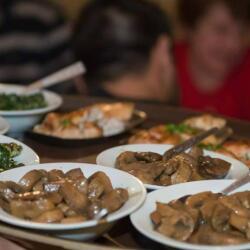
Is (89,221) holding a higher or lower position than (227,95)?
higher

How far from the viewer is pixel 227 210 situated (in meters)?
1.37

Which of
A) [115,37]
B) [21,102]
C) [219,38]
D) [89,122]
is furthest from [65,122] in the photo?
[219,38]

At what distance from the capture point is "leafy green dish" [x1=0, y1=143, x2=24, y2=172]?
1643 mm

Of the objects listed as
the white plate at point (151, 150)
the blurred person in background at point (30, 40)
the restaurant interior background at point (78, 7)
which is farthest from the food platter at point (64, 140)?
Result: the restaurant interior background at point (78, 7)

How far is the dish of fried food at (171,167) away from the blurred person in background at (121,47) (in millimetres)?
1423

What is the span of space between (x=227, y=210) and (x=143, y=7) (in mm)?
1967

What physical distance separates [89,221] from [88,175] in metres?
0.23

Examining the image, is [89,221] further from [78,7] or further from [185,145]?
[78,7]

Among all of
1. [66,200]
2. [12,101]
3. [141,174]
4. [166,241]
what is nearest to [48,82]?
[12,101]

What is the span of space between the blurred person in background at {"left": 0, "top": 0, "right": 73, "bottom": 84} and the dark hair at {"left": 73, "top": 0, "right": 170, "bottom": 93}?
2.86ft

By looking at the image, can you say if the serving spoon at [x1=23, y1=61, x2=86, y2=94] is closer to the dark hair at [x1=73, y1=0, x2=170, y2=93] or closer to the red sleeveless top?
the dark hair at [x1=73, y1=0, x2=170, y2=93]

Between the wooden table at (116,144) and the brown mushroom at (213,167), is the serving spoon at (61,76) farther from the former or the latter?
the brown mushroom at (213,167)

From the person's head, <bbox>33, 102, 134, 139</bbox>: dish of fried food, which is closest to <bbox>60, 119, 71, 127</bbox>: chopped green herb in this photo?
<bbox>33, 102, 134, 139</bbox>: dish of fried food

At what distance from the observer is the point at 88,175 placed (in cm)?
155
